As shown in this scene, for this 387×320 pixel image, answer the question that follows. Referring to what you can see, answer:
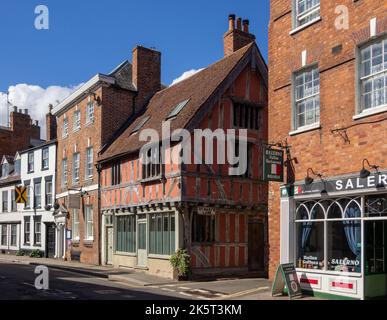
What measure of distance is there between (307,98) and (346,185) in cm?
279

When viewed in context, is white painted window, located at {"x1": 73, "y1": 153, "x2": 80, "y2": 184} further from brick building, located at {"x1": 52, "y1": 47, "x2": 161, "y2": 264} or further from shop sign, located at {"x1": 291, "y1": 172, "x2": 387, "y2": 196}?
shop sign, located at {"x1": 291, "y1": 172, "x2": 387, "y2": 196}

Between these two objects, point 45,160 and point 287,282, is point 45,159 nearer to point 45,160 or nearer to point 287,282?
point 45,160

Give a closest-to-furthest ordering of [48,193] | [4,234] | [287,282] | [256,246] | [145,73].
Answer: [287,282]
[256,246]
[145,73]
[48,193]
[4,234]

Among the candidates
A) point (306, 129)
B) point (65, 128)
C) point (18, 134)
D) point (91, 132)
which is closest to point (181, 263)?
point (306, 129)

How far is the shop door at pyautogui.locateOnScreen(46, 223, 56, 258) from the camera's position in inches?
1261

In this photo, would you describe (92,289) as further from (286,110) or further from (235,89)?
(235,89)

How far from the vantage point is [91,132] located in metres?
27.5

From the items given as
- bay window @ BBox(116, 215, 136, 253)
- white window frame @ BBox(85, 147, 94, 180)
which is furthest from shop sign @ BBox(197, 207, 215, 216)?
white window frame @ BBox(85, 147, 94, 180)

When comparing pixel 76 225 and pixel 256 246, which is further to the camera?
pixel 76 225

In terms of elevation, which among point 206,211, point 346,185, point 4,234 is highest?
point 346,185

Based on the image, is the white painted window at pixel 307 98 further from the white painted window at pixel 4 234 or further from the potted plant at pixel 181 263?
the white painted window at pixel 4 234

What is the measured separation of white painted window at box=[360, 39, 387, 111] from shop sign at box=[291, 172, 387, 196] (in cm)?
168

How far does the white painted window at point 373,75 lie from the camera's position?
1175cm

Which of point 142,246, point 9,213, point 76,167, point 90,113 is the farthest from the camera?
point 9,213
